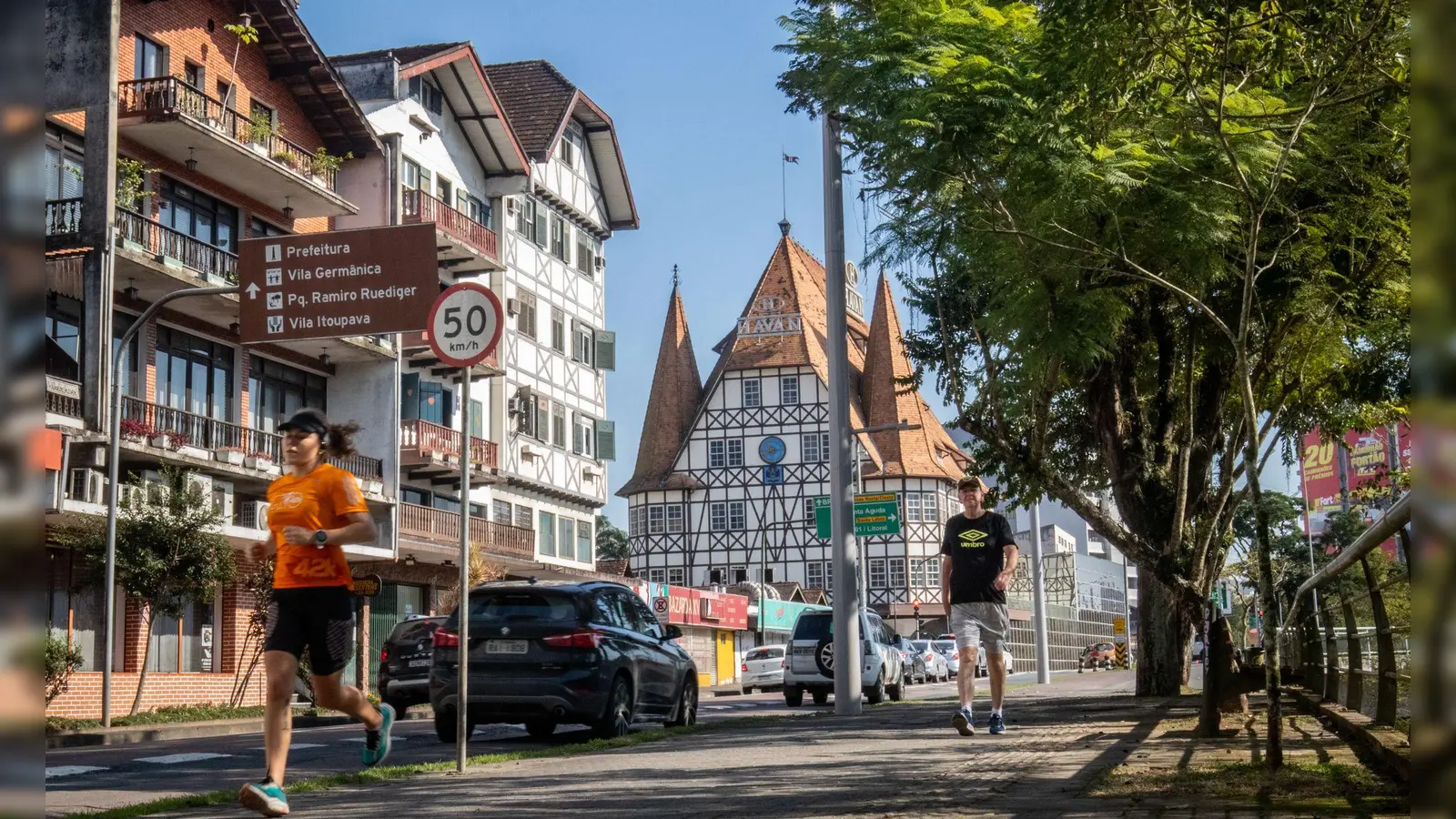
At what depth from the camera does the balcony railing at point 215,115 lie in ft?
102

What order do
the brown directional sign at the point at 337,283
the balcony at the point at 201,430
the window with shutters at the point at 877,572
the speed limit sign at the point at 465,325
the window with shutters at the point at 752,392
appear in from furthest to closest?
the window with shutters at the point at 877,572, the window with shutters at the point at 752,392, the balcony at the point at 201,430, the brown directional sign at the point at 337,283, the speed limit sign at the point at 465,325

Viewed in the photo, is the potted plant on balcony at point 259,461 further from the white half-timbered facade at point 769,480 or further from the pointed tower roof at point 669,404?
the pointed tower roof at point 669,404

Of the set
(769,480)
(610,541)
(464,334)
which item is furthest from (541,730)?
(610,541)

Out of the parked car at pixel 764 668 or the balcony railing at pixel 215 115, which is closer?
the balcony railing at pixel 215 115

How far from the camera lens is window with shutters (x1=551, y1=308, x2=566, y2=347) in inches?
2096

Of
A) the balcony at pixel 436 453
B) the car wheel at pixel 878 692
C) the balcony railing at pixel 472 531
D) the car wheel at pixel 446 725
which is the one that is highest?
the balcony at pixel 436 453

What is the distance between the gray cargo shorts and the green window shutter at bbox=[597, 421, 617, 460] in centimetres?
4423

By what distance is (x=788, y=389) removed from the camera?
7819 cm

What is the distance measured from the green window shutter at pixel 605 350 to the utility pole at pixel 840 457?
36.5m

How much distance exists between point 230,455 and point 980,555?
23891mm

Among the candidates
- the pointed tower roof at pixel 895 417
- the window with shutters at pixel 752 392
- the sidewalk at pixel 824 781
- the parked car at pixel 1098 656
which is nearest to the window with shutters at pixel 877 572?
the pointed tower roof at pixel 895 417

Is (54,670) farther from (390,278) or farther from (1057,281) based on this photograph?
(1057,281)

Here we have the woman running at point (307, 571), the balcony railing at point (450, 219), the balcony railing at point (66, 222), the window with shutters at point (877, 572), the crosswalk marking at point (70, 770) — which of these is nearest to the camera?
the woman running at point (307, 571)

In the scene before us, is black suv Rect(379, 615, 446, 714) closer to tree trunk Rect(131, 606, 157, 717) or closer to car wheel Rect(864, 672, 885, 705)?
tree trunk Rect(131, 606, 157, 717)
